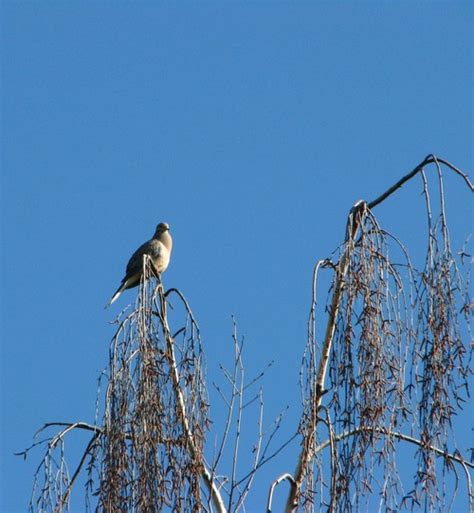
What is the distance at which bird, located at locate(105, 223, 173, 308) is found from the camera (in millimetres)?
7603

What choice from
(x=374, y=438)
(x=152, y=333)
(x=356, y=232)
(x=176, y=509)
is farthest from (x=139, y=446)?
(x=356, y=232)

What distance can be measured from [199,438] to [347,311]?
2.07 ft

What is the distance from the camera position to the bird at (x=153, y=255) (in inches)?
299

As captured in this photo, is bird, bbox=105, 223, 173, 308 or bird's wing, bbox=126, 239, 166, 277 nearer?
bird, bbox=105, 223, 173, 308

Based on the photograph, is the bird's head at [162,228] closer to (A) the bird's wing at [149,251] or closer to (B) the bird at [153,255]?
(B) the bird at [153,255]

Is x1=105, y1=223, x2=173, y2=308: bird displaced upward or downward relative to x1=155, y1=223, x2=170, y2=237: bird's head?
downward

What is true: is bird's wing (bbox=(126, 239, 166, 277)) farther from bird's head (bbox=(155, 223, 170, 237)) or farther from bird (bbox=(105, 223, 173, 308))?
bird's head (bbox=(155, 223, 170, 237))

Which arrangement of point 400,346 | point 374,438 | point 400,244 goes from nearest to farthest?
point 374,438 < point 400,346 < point 400,244

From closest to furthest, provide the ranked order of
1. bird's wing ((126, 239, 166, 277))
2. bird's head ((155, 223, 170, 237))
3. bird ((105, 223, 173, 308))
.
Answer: bird ((105, 223, 173, 308))
bird's wing ((126, 239, 166, 277))
bird's head ((155, 223, 170, 237))

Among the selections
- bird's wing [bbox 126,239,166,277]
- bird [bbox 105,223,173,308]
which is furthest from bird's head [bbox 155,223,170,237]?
bird's wing [bbox 126,239,166,277]

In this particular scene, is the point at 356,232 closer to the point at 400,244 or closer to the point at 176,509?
the point at 400,244

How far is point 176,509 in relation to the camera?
346 cm

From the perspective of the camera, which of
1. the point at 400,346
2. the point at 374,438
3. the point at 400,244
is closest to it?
the point at 374,438

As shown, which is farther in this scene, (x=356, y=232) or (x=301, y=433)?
(x=356, y=232)
